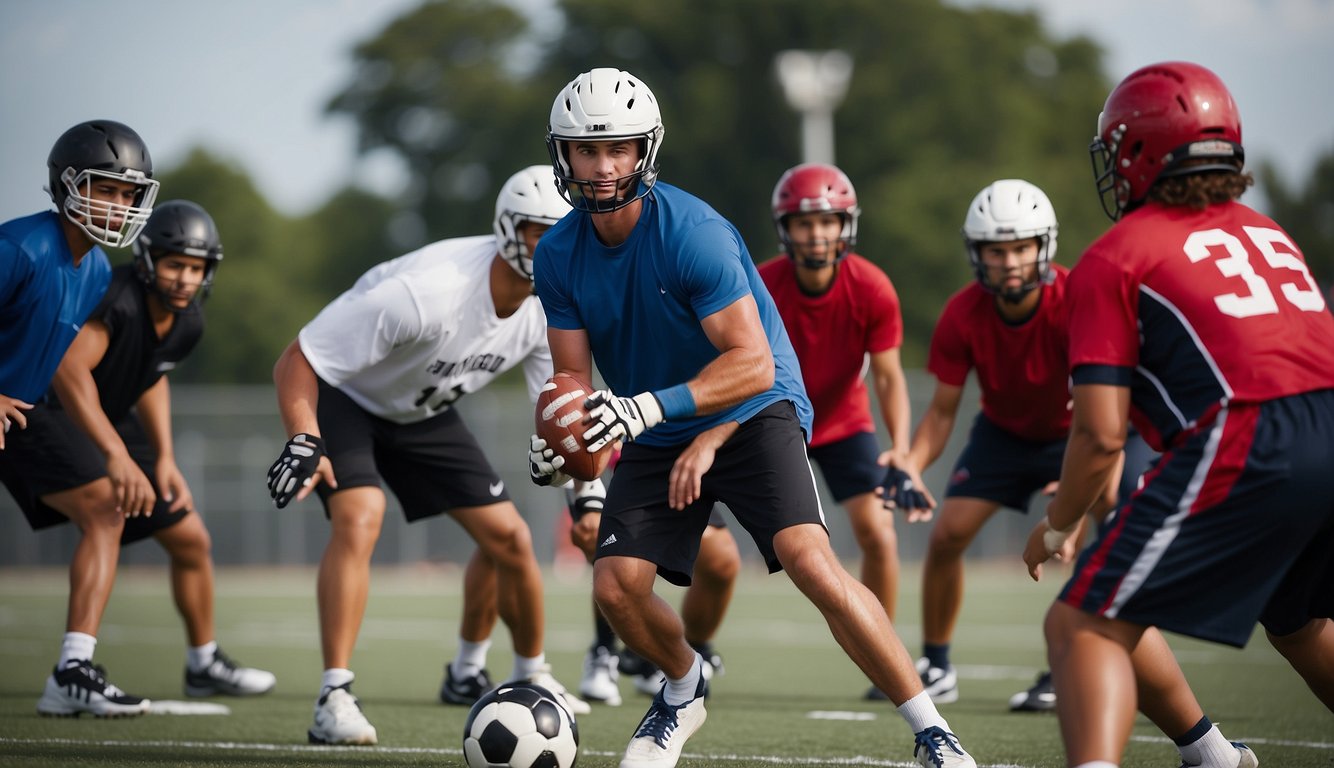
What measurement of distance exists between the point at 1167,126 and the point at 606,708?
4.26 metres

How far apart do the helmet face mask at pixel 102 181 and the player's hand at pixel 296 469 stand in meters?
1.54

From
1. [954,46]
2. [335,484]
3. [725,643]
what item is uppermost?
[954,46]

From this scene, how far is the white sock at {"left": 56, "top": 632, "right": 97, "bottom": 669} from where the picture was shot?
6633mm

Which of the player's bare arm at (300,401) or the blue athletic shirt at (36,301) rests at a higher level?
the blue athletic shirt at (36,301)

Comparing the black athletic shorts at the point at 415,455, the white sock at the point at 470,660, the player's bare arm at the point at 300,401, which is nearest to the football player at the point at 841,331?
the black athletic shorts at the point at 415,455

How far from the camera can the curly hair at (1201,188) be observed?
3904 millimetres

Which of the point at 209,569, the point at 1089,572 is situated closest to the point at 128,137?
the point at 209,569

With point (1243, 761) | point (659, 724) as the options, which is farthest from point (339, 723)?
point (1243, 761)

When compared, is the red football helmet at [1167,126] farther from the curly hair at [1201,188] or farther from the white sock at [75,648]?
the white sock at [75,648]

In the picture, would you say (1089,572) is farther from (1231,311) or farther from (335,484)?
(335,484)

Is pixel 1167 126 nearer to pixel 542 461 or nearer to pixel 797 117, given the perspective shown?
pixel 542 461

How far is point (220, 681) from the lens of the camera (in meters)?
7.62

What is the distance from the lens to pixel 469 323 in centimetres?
644

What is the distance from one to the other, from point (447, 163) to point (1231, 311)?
37259mm
